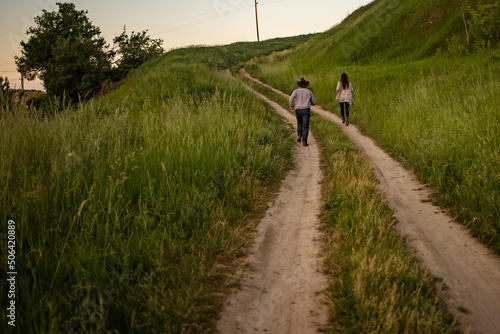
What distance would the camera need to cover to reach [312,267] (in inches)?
177

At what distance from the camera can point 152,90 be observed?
55.0ft

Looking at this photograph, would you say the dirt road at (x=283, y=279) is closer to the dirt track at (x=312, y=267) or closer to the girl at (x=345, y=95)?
the dirt track at (x=312, y=267)

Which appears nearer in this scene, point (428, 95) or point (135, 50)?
point (428, 95)

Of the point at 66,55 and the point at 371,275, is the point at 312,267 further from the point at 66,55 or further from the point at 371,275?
the point at 66,55

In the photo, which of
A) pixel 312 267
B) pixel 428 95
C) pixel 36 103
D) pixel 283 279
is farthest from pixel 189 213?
pixel 428 95

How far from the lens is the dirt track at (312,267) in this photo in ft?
11.8

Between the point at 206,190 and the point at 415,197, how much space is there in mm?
3909

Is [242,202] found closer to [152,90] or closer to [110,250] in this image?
[110,250]

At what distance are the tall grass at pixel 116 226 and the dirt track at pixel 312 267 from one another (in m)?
0.40

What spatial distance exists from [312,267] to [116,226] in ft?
7.88

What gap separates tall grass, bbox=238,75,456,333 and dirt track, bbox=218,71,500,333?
188 millimetres

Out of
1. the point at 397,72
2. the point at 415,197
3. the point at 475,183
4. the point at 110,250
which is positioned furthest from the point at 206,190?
the point at 397,72

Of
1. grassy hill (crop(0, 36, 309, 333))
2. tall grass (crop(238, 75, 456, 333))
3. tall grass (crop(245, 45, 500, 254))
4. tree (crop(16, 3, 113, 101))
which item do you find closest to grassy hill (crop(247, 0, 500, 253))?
tall grass (crop(245, 45, 500, 254))

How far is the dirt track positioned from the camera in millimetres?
3590
